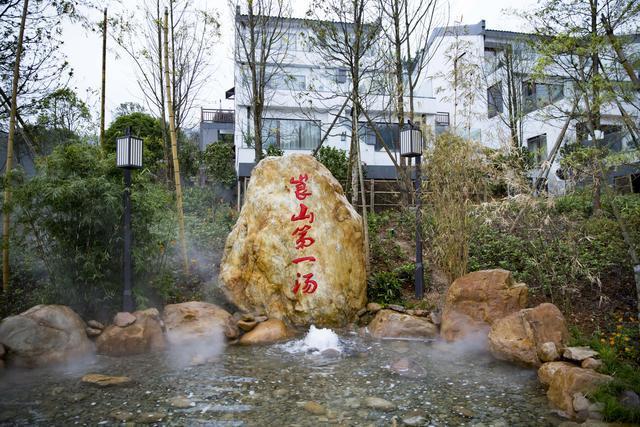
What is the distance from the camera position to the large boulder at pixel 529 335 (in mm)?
4564

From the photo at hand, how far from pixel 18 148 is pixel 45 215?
499 cm

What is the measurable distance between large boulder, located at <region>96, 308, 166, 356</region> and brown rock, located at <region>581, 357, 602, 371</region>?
14.6 ft

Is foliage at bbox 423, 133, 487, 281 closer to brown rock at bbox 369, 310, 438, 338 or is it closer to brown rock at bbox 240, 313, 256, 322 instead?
brown rock at bbox 369, 310, 438, 338

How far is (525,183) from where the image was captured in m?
5.68

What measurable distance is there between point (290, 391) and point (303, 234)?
9.08ft

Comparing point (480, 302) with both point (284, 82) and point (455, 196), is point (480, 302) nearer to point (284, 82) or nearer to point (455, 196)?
point (455, 196)

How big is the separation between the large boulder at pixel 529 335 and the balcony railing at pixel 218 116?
19.4 metres

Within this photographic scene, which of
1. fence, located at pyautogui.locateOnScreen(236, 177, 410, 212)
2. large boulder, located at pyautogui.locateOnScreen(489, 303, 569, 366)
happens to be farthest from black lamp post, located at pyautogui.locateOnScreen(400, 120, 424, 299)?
fence, located at pyautogui.locateOnScreen(236, 177, 410, 212)

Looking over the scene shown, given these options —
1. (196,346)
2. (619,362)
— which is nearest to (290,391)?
(196,346)

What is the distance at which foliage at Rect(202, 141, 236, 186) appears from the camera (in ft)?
48.8

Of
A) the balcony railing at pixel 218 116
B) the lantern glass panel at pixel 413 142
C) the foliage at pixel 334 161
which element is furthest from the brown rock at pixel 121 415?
the balcony railing at pixel 218 116

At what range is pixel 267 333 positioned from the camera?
5.77 m

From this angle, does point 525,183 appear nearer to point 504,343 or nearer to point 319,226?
point 504,343

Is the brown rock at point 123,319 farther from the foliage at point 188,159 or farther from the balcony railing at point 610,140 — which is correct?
the foliage at point 188,159
